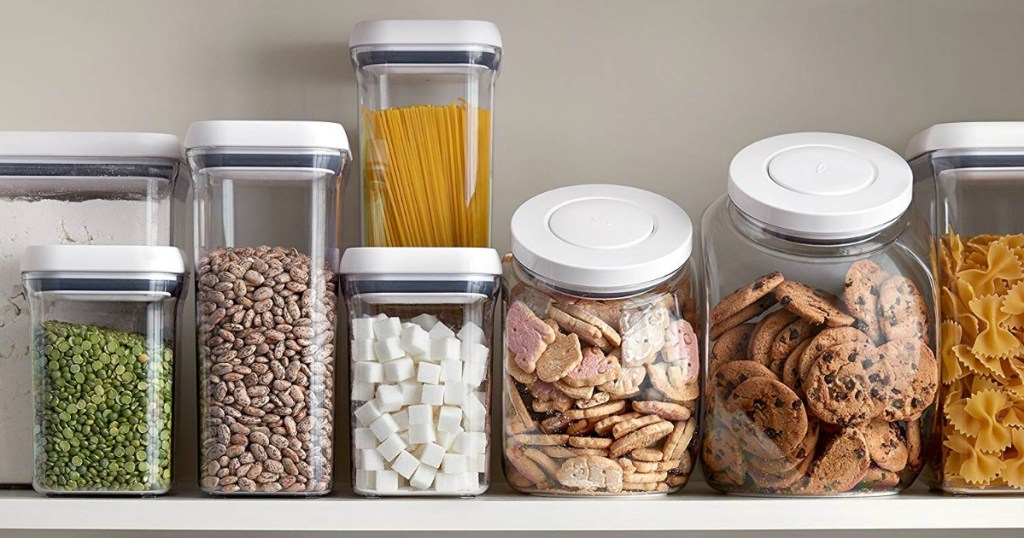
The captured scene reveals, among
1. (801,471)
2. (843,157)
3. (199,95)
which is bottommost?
(801,471)

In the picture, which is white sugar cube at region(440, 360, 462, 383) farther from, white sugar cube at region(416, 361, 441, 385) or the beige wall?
the beige wall

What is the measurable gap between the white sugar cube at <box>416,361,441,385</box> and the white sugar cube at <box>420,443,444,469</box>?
0.19ft

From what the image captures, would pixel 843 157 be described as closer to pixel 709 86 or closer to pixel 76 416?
pixel 709 86

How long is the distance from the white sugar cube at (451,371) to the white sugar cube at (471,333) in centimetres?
2

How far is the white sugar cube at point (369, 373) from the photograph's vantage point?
0.90 m

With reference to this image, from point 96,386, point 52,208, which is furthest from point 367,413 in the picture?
point 52,208

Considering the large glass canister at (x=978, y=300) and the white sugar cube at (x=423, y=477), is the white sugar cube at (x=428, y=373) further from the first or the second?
the large glass canister at (x=978, y=300)

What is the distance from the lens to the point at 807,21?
119 cm

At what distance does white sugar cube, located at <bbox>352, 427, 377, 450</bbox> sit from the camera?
2.96 ft

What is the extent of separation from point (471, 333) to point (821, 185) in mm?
347

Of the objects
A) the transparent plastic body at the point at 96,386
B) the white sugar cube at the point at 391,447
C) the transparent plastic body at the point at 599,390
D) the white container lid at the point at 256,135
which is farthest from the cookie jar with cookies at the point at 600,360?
the transparent plastic body at the point at 96,386

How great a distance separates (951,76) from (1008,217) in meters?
0.29

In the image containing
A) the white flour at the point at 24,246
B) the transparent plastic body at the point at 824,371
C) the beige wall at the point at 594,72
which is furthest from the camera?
the beige wall at the point at 594,72

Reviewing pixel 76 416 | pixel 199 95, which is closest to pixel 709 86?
pixel 199 95
